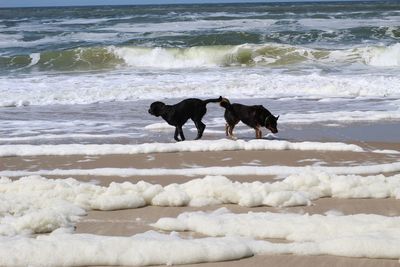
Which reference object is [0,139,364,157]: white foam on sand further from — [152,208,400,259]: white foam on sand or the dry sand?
[152,208,400,259]: white foam on sand

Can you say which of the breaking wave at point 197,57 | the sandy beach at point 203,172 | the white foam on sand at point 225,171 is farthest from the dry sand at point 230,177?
the breaking wave at point 197,57

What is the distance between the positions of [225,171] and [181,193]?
1614 mm

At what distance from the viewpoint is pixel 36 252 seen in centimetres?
387

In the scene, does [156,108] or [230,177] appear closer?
[230,177]

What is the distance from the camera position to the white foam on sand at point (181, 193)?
5.27m

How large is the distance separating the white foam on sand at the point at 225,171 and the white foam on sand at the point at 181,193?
1.00 meters

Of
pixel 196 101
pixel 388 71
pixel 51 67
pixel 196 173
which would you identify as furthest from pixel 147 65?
pixel 196 173

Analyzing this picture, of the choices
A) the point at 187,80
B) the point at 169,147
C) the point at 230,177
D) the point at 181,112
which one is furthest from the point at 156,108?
the point at 187,80

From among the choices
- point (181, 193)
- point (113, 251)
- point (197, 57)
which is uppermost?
point (113, 251)

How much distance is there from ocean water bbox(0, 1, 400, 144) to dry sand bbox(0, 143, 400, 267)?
4.51ft

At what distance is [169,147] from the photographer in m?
8.29

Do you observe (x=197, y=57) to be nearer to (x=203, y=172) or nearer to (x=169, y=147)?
(x=169, y=147)

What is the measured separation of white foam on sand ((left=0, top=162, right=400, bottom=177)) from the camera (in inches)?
271

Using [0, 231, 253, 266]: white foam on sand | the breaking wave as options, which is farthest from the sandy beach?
the breaking wave
